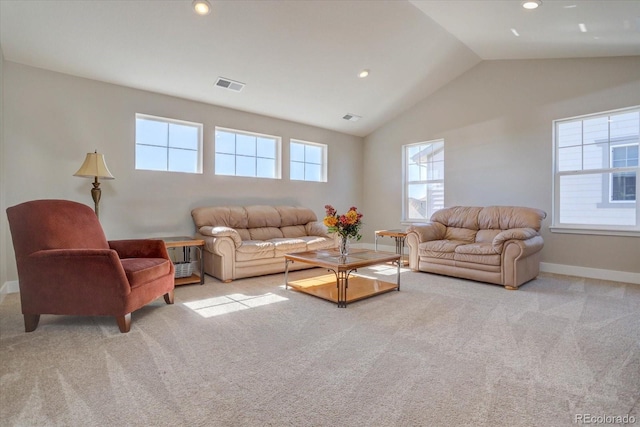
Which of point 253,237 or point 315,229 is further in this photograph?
point 315,229

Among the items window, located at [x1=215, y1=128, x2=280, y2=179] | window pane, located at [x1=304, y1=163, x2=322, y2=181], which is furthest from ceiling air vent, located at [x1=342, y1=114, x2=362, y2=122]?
window, located at [x1=215, y1=128, x2=280, y2=179]

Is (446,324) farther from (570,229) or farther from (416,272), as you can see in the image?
(570,229)

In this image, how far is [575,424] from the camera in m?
1.43

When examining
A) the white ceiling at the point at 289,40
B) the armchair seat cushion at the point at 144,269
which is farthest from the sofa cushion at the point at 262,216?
the armchair seat cushion at the point at 144,269

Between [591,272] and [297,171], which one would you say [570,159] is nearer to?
[591,272]

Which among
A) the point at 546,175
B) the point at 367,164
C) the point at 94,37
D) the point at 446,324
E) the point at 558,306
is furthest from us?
the point at 367,164

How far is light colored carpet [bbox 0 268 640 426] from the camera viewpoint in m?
1.51

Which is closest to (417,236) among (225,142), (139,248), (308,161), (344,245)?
(344,245)

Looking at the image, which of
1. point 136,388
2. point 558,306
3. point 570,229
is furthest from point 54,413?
point 570,229

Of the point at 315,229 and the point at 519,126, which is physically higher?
the point at 519,126

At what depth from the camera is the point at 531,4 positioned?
10.4 feet

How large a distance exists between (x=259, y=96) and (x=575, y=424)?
4.86 meters

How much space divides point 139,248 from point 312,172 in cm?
378

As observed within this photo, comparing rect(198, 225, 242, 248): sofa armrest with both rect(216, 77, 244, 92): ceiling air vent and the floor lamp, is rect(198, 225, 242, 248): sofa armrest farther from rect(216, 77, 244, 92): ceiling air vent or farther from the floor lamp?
rect(216, 77, 244, 92): ceiling air vent
